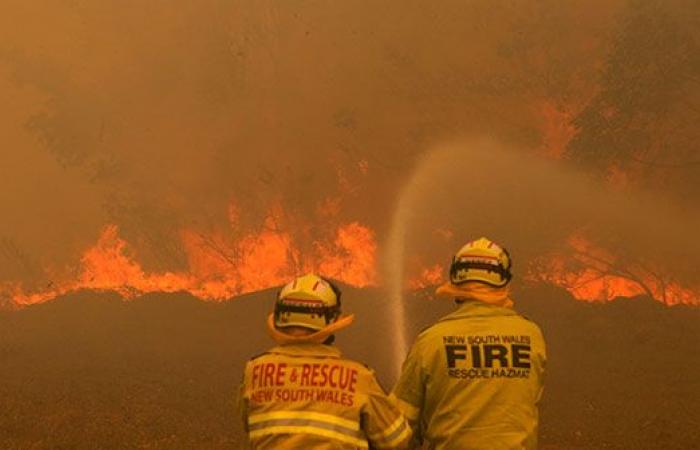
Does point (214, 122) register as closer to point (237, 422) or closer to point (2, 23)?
point (2, 23)

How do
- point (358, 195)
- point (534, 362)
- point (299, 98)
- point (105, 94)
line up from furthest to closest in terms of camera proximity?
point (105, 94), point (299, 98), point (358, 195), point (534, 362)

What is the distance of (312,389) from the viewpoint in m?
3.91

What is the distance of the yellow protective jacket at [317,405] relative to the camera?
3871mm

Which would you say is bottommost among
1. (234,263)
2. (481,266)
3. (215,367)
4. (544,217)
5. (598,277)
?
(481,266)

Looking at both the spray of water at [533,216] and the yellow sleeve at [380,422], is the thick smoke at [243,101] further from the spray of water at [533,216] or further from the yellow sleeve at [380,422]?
the yellow sleeve at [380,422]

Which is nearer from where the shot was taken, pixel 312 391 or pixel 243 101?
pixel 312 391

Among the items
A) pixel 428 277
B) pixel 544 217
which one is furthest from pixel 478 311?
pixel 428 277

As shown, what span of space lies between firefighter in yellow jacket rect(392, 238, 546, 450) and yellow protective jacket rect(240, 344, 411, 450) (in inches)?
11.7

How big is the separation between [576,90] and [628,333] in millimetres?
10946

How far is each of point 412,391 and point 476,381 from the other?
354mm

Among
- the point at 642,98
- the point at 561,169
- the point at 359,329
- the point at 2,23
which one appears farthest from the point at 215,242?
the point at 2,23

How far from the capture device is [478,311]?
4.34 meters

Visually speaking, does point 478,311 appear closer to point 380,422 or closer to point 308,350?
point 380,422

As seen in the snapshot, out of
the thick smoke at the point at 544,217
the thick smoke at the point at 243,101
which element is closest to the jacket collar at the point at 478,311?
the thick smoke at the point at 544,217
